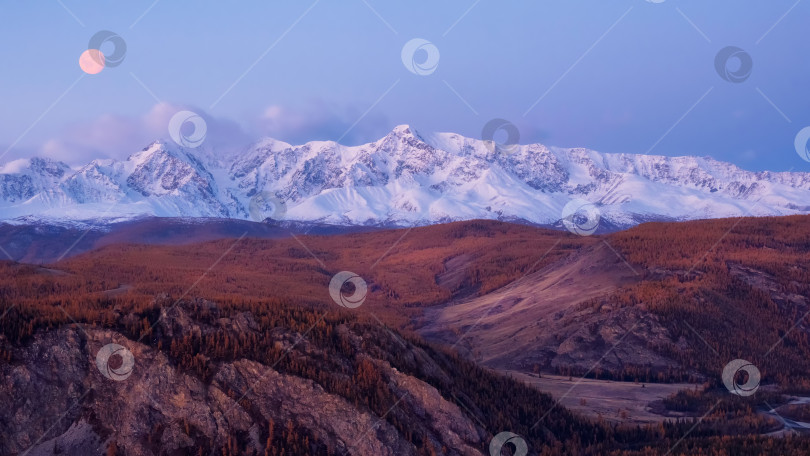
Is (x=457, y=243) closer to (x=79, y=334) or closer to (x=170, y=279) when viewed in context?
(x=170, y=279)

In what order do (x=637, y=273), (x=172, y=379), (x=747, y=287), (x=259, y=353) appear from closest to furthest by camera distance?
(x=172, y=379), (x=259, y=353), (x=747, y=287), (x=637, y=273)

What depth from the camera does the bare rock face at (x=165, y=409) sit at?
22766 millimetres

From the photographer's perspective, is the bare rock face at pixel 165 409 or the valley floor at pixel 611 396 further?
the valley floor at pixel 611 396

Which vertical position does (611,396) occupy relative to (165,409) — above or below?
above

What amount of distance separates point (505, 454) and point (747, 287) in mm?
43341

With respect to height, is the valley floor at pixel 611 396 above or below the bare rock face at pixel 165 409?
above

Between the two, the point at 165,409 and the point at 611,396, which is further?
the point at 611,396

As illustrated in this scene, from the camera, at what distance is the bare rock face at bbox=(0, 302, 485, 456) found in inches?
896

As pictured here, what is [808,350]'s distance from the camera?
51562 millimetres

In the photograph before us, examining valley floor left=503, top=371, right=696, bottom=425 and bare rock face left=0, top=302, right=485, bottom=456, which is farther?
valley floor left=503, top=371, right=696, bottom=425

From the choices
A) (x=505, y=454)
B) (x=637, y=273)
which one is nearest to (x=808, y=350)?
(x=637, y=273)

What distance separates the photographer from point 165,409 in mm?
23656

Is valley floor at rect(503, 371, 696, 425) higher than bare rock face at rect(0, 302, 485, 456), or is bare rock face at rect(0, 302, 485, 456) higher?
valley floor at rect(503, 371, 696, 425)

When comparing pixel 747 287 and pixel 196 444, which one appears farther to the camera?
pixel 747 287
